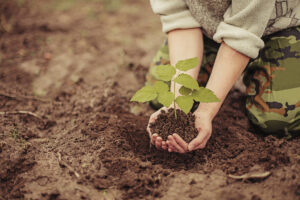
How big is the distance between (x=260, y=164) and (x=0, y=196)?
129cm

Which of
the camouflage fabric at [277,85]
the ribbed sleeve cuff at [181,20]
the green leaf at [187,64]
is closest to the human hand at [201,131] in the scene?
the green leaf at [187,64]

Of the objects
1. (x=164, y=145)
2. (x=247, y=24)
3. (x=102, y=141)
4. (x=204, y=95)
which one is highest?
(x=247, y=24)

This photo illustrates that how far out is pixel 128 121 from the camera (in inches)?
68.6

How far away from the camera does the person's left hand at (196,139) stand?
51.2 inches

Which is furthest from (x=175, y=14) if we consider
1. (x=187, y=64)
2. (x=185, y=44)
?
(x=187, y=64)

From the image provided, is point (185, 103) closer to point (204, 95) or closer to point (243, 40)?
point (204, 95)

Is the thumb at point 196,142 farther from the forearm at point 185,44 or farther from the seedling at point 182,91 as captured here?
the forearm at point 185,44

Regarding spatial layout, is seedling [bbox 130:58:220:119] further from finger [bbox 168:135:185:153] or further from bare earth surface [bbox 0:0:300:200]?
bare earth surface [bbox 0:0:300:200]

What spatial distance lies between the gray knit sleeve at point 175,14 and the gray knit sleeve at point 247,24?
334 mm

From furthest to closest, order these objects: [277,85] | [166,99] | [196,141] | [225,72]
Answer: [277,85], [225,72], [196,141], [166,99]

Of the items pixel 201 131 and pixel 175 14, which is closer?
pixel 201 131

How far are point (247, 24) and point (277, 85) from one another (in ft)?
1.64

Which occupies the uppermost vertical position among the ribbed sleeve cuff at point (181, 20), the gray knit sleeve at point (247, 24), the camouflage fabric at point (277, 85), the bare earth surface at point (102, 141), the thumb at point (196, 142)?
the gray knit sleeve at point (247, 24)

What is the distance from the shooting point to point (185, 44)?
5.68ft
